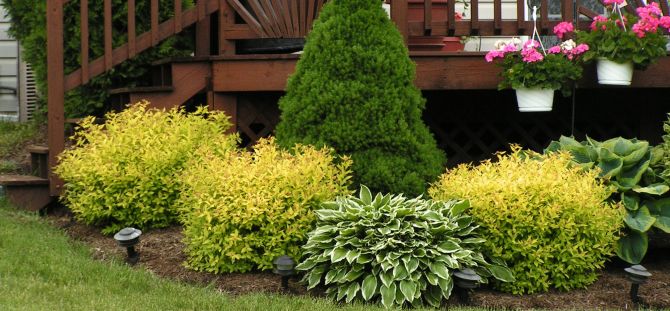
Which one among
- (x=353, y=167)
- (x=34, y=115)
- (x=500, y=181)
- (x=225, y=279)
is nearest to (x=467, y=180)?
(x=500, y=181)

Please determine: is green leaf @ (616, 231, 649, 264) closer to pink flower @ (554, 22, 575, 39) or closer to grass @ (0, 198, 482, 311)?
grass @ (0, 198, 482, 311)

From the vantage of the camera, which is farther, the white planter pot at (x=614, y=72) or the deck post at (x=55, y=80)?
the white planter pot at (x=614, y=72)

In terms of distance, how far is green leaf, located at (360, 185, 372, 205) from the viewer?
5.66 m

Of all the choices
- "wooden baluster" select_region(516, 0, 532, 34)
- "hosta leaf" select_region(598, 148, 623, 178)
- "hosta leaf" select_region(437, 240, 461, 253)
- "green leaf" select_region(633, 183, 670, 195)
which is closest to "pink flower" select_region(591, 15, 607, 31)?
"wooden baluster" select_region(516, 0, 532, 34)

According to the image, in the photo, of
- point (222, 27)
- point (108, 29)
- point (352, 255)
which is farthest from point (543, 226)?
point (108, 29)

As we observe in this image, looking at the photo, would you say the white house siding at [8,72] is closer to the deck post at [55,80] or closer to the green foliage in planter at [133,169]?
the deck post at [55,80]

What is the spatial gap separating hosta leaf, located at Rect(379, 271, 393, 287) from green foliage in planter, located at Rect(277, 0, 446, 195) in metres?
0.95

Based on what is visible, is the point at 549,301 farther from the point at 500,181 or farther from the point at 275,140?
the point at 275,140

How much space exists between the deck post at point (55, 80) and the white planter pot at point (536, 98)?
3.56 meters

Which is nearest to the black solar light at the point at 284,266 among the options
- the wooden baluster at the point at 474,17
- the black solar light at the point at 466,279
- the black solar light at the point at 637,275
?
the black solar light at the point at 466,279

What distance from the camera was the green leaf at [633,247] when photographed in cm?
585

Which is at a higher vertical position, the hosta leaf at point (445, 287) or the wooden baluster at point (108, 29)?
the wooden baluster at point (108, 29)

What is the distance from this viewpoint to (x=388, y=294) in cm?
510

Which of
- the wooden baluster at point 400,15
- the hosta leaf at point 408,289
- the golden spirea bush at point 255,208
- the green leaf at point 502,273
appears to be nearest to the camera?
the hosta leaf at point 408,289
